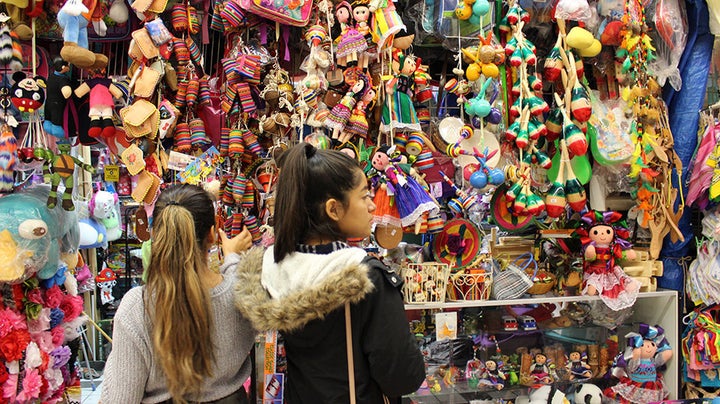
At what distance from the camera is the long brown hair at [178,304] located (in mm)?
1317

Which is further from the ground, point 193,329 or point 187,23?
point 187,23

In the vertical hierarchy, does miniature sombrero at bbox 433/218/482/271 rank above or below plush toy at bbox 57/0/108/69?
below

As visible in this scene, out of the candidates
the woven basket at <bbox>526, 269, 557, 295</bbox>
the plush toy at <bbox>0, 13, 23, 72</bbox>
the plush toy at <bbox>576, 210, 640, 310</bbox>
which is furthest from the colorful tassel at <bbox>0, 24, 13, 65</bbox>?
the plush toy at <bbox>576, 210, 640, 310</bbox>

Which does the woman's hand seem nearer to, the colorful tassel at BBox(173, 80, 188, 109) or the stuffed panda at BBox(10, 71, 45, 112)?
the colorful tassel at BBox(173, 80, 188, 109)

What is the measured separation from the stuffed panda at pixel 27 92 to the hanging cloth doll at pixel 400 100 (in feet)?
4.74

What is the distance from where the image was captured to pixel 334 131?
2.29m

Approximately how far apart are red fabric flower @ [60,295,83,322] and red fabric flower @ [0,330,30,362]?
0.27m

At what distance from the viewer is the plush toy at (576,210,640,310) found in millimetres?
2574

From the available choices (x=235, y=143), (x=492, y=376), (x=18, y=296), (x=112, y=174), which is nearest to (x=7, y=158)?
(x=112, y=174)

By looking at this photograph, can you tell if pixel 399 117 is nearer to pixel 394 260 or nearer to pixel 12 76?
pixel 394 260

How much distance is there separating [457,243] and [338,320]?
1.26m

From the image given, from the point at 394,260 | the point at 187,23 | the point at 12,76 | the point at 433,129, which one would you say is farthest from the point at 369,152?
the point at 12,76

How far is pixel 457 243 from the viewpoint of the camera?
2484 mm

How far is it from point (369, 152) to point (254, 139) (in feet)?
1.74
